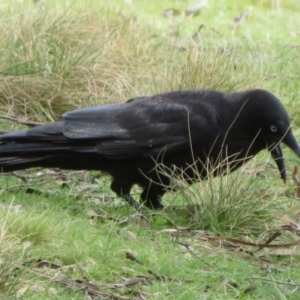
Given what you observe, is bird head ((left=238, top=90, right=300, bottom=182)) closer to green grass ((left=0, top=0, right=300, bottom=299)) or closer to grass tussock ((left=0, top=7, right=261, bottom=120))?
green grass ((left=0, top=0, right=300, bottom=299))

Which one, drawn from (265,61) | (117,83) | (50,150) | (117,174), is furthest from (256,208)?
(265,61)

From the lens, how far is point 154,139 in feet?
18.5

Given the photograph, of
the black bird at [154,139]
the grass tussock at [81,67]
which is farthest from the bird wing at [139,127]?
the grass tussock at [81,67]

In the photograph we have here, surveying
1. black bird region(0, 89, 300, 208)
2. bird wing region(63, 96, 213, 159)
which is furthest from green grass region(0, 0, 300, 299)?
bird wing region(63, 96, 213, 159)

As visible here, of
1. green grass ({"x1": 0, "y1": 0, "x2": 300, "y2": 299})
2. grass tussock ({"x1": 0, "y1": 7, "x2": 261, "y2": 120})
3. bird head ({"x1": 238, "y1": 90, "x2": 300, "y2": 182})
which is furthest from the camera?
grass tussock ({"x1": 0, "y1": 7, "x2": 261, "y2": 120})

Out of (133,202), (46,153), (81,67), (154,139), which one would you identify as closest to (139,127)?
(154,139)

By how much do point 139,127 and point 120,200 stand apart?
538 millimetres

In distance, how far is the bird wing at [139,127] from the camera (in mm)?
5570

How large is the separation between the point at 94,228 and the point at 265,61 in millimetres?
5204

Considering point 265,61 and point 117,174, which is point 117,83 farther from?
point 265,61

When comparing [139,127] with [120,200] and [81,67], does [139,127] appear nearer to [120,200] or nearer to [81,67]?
[120,200]

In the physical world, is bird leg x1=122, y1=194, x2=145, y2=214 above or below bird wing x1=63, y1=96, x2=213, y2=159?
below

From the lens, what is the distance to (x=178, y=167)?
18.2 ft

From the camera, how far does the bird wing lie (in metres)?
5.57
